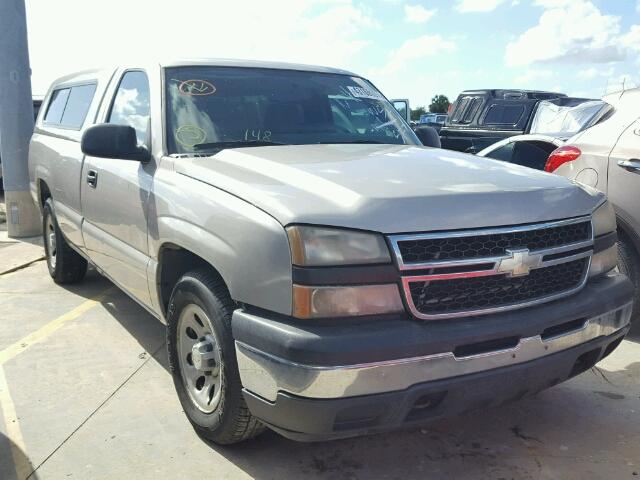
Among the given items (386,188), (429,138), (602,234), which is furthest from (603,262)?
(429,138)

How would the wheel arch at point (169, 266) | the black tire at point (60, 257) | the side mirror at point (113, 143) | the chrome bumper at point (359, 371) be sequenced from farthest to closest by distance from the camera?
the black tire at point (60, 257)
the side mirror at point (113, 143)
the wheel arch at point (169, 266)
the chrome bumper at point (359, 371)

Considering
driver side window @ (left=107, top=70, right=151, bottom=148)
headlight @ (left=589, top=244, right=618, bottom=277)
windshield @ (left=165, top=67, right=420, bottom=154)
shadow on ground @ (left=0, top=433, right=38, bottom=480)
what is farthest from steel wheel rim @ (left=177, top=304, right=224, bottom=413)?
headlight @ (left=589, top=244, right=618, bottom=277)

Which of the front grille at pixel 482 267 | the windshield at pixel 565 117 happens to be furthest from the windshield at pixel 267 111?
the windshield at pixel 565 117

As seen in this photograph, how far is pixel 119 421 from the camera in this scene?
338 cm

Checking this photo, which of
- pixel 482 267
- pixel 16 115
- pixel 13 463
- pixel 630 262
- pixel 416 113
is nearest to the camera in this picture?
pixel 482 267

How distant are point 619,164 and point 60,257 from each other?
188 inches

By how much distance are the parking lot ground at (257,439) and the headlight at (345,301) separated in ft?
3.08

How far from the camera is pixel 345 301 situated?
7.63ft

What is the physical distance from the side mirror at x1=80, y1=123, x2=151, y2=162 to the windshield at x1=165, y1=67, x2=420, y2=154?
0.19 meters

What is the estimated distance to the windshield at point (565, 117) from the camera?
7.83 metres

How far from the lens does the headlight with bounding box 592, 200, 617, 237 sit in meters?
2.98

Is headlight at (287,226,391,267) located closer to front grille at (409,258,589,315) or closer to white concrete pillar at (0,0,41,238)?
front grille at (409,258,589,315)

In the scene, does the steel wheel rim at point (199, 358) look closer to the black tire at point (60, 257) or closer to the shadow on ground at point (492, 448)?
the shadow on ground at point (492, 448)

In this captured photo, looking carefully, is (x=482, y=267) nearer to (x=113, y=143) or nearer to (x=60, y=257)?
(x=113, y=143)
